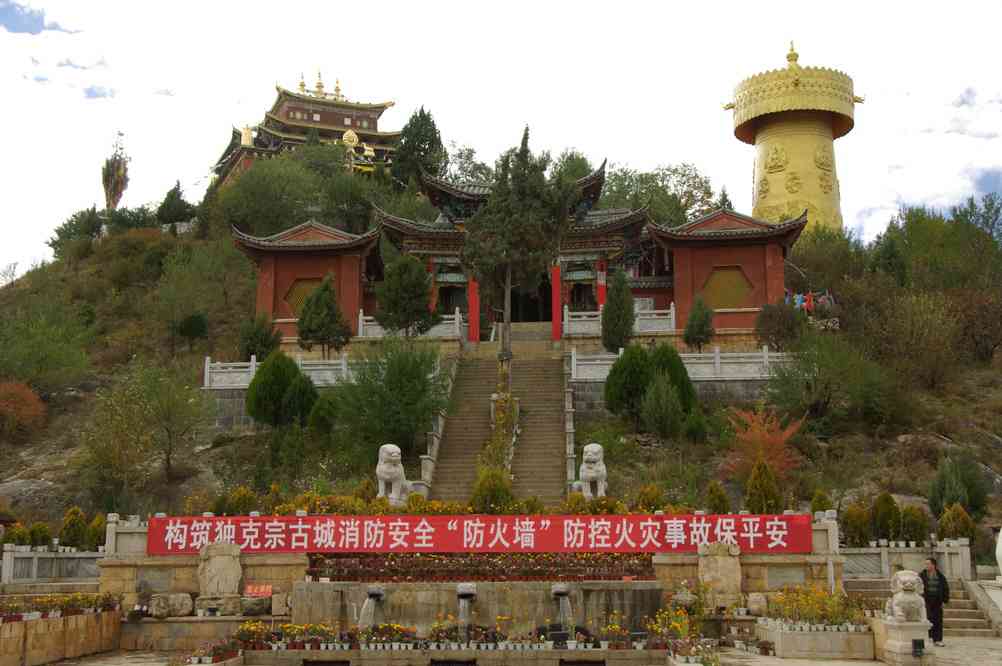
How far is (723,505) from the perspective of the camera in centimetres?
1773

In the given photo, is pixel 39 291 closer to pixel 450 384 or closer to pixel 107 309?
pixel 107 309

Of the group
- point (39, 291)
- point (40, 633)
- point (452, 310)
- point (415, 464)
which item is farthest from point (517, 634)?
point (39, 291)

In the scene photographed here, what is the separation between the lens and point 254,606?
15.1 m

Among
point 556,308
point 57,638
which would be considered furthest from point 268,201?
point 57,638

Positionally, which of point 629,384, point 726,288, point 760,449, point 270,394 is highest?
point 726,288

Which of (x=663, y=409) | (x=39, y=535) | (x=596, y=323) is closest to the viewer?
(x=39, y=535)

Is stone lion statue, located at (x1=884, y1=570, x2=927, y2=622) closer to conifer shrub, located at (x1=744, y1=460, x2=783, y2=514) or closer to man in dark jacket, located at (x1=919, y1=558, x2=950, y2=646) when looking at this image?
man in dark jacket, located at (x1=919, y1=558, x2=950, y2=646)

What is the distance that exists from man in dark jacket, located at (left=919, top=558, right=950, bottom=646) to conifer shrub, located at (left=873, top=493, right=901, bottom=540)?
13.1 feet

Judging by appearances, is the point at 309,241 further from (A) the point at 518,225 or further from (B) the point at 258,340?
(A) the point at 518,225

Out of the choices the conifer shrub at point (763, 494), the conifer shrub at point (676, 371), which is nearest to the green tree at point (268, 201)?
the conifer shrub at point (676, 371)

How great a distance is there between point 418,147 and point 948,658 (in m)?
45.1

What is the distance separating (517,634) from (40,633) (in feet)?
20.4

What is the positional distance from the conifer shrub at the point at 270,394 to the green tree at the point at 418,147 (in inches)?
1112

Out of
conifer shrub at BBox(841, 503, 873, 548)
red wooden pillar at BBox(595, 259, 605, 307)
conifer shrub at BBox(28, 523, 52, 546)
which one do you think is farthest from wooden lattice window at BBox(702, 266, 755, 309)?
conifer shrub at BBox(28, 523, 52, 546)
